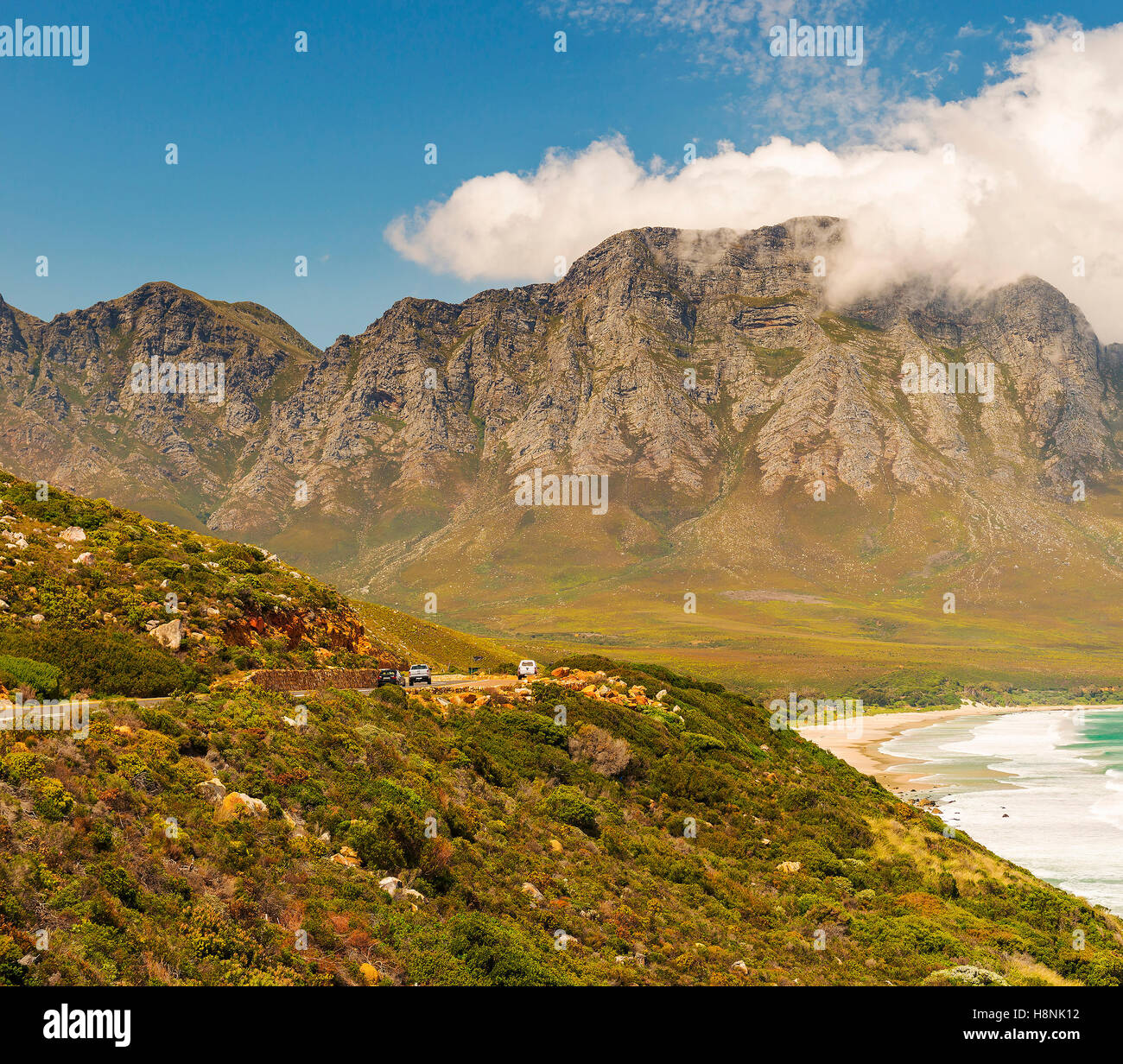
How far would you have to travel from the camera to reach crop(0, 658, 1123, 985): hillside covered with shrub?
12469 mm

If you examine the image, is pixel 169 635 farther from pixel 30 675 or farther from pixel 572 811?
pixel 572 811

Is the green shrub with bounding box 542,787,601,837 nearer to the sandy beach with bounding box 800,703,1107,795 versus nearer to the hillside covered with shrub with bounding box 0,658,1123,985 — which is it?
the hillside covered with shrub with bounding box 0,658,1123,985

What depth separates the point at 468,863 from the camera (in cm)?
1850

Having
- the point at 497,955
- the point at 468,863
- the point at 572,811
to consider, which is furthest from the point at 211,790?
the point at 572,811

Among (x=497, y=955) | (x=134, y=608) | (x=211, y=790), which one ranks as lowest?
(x=497, y=955)

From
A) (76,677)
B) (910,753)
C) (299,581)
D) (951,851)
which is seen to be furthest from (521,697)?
(910,753)

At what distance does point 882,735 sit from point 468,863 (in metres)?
136

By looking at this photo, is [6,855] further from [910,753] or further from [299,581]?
[910,753]

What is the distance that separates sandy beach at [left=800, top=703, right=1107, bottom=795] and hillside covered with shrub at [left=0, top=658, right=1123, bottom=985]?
1827 inches

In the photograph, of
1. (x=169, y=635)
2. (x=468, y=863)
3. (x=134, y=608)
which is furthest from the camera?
(x=134, y=608)

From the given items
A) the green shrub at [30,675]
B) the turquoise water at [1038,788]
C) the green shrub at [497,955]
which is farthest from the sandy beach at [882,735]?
the green shrub at [30,675]

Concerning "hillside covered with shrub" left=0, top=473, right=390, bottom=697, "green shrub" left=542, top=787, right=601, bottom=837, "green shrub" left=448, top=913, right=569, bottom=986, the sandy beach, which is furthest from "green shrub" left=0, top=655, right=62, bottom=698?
the sandy beach

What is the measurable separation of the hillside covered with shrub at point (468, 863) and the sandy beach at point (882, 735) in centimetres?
4642
